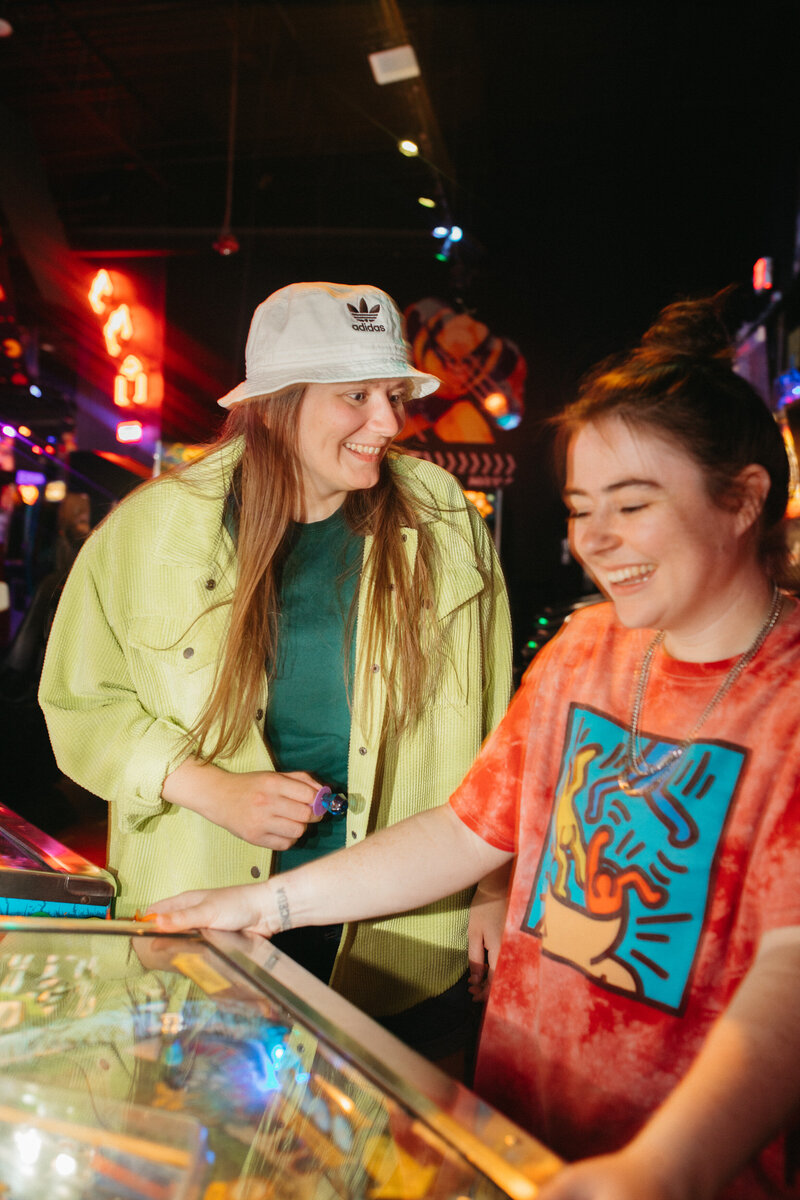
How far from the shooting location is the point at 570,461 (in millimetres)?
1092

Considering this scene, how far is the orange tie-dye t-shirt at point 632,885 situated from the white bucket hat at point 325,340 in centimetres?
76

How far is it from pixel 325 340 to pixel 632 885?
112 cm

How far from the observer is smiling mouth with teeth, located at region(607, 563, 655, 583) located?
3.23ft

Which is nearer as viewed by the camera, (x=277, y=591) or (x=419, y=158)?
(x=277, y=591)

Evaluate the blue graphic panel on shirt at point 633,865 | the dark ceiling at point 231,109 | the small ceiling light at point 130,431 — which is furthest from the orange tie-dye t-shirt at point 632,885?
the small ceiling light at point 130,431

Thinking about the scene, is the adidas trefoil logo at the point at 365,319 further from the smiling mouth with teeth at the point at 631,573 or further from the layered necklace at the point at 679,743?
the layered necklace at the point at 679,743

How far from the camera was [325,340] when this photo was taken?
63.7 inches

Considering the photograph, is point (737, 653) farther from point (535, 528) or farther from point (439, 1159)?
point (535, 528)

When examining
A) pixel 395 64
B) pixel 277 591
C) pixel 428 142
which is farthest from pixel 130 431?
pixel 277 591

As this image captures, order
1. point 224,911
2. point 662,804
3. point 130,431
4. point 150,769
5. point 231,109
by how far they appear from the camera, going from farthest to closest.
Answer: point 130,431 < point 231,109 < point 150,769 < point 224,911 < point 662,804

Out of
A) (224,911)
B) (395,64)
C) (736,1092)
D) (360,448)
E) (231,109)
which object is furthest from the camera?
(231,109)

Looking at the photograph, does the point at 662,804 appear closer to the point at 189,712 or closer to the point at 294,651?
the point at 294,651

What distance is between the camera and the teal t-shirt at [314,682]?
65.1 inches

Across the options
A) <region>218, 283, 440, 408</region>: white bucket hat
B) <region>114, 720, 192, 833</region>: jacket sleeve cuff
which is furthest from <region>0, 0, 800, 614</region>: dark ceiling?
<region>114, 720, 192, 833</region>: jacket sleeve cuff
